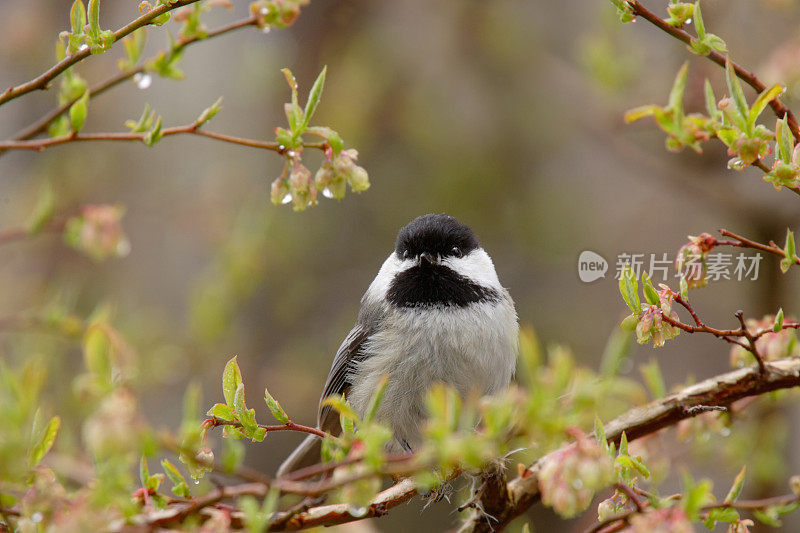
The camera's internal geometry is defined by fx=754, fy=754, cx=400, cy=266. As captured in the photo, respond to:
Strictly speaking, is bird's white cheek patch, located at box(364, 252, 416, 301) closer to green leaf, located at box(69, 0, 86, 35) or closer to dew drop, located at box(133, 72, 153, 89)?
dew drop, located at box(133, 72, 153, 89)

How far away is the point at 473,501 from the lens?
187cm

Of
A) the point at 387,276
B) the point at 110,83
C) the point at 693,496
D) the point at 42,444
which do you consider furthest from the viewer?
the point at 387,276

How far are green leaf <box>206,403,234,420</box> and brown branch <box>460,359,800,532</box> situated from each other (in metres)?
0.80

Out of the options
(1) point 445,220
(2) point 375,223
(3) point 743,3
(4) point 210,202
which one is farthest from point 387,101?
(1) point 445,220

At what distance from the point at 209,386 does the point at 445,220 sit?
2.93 m

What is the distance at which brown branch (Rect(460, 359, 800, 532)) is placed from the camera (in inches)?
72.2

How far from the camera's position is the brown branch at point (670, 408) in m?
1.83

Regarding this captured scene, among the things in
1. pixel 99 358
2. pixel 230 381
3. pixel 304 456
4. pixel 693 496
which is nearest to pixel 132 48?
pixel 230 381

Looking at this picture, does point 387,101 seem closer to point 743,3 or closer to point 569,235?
point 569,235

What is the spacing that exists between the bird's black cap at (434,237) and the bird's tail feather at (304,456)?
0.76 meters

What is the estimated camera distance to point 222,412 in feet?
4.57

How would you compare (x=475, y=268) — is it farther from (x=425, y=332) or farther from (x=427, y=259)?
(x=425, y=332)

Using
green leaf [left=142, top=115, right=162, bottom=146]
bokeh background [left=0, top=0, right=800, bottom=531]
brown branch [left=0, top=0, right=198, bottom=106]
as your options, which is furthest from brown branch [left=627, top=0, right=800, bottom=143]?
bokeh background [left=0, top=0, right=800, bottom=531]

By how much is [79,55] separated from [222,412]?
0.74 meters
